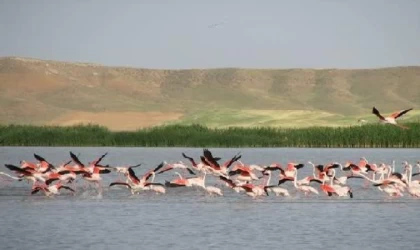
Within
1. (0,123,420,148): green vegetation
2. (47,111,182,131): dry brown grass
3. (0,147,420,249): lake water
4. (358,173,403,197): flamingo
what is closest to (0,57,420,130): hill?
(47,111,182,131): dry brown grass

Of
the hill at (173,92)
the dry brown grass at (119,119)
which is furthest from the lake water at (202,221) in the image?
the hill at (173,92)

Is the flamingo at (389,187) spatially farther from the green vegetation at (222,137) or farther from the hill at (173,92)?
the hill at (173,92)

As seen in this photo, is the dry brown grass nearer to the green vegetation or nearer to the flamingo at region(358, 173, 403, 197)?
the green vegetation

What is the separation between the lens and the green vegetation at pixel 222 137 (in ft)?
157

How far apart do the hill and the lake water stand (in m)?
75.5

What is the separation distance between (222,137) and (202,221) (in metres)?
29.8

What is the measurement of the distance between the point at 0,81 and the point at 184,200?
10279 centimetres

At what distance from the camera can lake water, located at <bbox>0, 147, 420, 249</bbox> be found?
687 inches

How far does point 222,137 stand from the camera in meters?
50.0

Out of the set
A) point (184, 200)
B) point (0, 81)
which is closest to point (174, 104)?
point (0, 81)

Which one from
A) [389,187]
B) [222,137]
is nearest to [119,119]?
[222,137]

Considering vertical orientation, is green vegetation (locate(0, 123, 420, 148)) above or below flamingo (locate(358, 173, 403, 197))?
above

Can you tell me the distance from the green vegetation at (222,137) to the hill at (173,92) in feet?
154

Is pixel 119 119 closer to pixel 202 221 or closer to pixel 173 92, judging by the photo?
pixel 173 92
